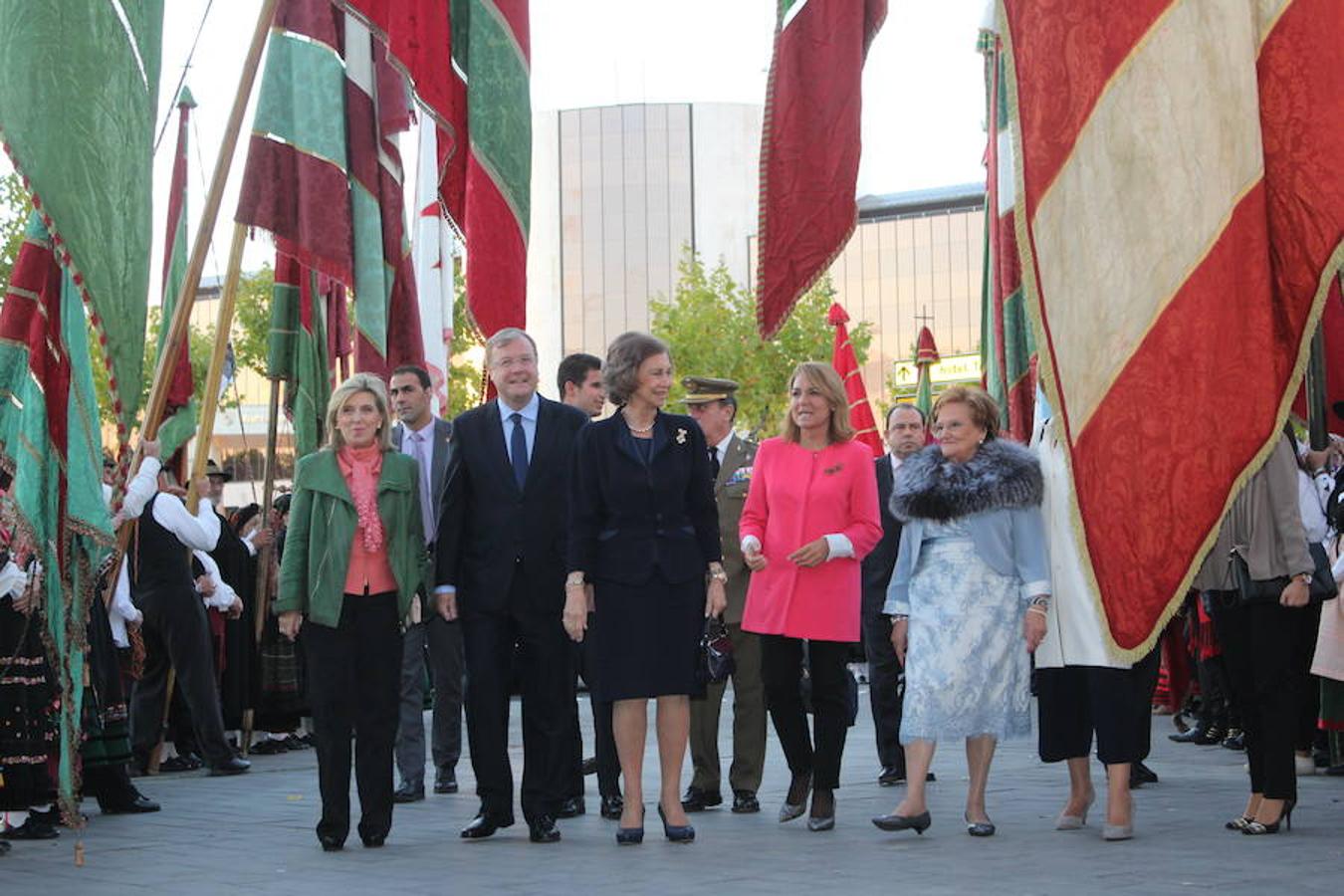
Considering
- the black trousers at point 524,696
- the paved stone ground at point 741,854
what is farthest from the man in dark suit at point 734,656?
the black trousers at point 524,696

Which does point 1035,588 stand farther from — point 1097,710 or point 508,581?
point 508,581

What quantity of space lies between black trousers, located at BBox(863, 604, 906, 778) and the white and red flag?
4.35 metres

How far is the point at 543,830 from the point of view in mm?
8594

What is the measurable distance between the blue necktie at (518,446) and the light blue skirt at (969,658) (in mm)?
1851

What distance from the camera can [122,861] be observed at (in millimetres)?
8164

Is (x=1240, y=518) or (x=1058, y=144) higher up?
(x=1058, y=144)

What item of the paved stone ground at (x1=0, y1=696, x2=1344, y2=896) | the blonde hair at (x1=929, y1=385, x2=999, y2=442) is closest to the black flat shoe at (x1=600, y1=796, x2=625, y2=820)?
the paved stone ground at (x1=0, y1=696, x2=1344, y2=896)

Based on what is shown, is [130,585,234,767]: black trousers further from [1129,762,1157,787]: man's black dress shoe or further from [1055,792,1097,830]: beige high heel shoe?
[1055,792,1097,830]: beige high heel shoe

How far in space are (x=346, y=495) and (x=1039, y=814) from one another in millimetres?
3403

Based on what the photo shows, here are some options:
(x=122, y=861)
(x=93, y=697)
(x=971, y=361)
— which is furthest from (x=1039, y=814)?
(x=971, y=361)

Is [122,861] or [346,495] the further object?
[346,495]

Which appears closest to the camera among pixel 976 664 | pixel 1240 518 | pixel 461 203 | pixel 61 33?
pixel 61 33

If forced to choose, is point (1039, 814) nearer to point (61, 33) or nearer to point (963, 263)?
point (61, 33)

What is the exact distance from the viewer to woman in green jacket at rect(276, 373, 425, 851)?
855cm
